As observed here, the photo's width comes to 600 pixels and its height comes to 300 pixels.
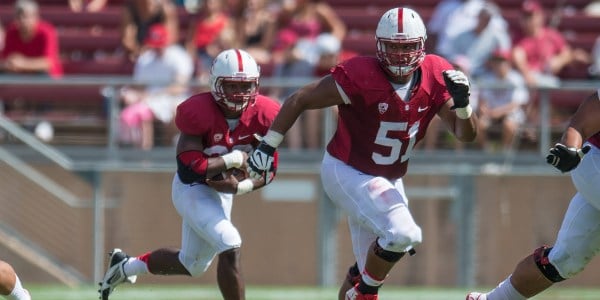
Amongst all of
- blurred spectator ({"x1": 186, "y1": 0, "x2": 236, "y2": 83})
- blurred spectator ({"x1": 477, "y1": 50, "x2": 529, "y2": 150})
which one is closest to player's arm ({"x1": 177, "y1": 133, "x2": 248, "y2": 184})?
blurred spectator ({"x1": 477, "y1": 50, "x2": 529, "y2": 150})

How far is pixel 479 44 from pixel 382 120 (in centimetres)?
490

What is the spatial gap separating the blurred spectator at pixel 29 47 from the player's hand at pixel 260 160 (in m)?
5.44

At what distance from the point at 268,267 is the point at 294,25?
8.17ft

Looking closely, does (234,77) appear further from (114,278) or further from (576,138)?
(576,138)

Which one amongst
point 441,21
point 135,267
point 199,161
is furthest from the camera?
point 441,21

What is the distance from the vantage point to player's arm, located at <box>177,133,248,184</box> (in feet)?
26.3

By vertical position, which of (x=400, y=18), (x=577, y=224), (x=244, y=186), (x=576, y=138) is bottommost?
(x=244, y=186)

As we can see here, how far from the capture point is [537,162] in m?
11.4

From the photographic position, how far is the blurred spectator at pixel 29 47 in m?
12.6

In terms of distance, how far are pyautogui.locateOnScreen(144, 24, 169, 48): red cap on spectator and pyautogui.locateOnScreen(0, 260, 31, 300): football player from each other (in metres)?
5.58

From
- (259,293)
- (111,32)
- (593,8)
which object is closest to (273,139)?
(259,293)

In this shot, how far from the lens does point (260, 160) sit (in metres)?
7.58

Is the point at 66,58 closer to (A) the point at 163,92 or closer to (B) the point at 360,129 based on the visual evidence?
(A) the point at 163,92

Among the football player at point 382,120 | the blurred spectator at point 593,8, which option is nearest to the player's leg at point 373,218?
the football player at point 382,120
